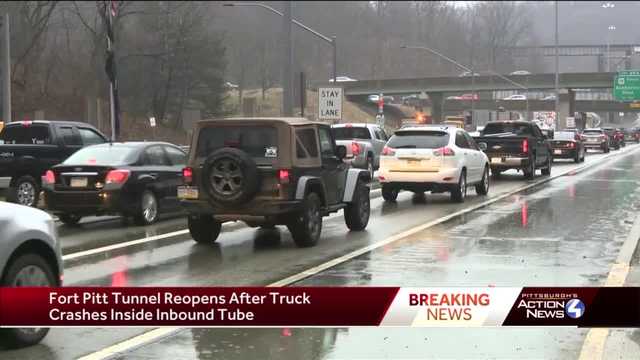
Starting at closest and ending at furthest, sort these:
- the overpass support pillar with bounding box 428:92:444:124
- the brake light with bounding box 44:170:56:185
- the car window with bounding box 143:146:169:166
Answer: the brake light with bounding box 44:170:56:185 → the car window with bounding box 143:146:169:166 → the overpass support pillar with bounding box 428:92:444:124

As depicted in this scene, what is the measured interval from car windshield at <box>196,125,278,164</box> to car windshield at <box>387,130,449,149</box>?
7542 millimetres

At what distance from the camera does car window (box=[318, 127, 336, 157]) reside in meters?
12.3

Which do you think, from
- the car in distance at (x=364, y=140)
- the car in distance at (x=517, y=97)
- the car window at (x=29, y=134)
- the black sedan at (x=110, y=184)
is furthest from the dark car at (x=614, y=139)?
the car in distance at (x=517, y=97)

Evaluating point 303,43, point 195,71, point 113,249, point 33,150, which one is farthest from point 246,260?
point 303,43

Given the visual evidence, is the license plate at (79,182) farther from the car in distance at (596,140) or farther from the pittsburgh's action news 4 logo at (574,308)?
the car in distance at (596,140)

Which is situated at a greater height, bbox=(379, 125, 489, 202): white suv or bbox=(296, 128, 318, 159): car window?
bbox=(296, 128, 318, 159): car window

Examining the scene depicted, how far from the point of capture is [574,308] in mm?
4555

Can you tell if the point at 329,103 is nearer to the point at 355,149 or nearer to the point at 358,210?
the point at 355,149

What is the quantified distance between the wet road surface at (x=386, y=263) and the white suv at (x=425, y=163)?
451 millimetres

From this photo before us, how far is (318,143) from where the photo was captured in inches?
474

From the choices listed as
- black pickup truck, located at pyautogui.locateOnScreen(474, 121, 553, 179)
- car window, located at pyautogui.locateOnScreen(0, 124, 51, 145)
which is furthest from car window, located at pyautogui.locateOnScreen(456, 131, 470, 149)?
car window, located at pyautogui.locateOnScreen(0, 124, 51, 145)

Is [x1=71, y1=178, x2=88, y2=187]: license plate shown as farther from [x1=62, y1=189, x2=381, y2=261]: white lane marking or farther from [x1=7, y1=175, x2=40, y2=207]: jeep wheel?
[x1=7, y1=175, x2=40, y2=207]: jeep wheel

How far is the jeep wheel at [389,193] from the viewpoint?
61.1 feet

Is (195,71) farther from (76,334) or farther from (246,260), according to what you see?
(76,334)
